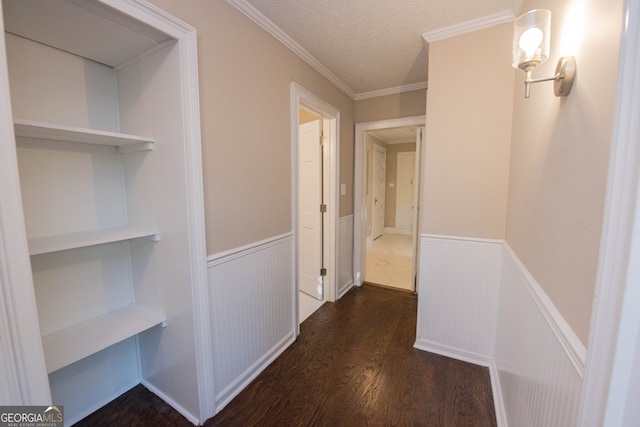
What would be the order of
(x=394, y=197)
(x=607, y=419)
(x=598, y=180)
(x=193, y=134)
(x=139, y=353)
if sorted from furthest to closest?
(x=394, y=197) < (x=139, y=353) < (x=193, y=134) < (x=598, y=180) < (x=607, y=419)

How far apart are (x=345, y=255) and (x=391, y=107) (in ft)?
5.89

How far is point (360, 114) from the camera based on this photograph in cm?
314

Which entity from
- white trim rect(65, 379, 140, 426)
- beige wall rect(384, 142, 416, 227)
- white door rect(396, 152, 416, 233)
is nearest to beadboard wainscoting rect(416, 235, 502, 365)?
white trim rect(65, 379, 140, 426)

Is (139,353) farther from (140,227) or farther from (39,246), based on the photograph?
(39,246)

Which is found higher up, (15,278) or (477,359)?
(15,278)

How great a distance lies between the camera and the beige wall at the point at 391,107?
109 inches

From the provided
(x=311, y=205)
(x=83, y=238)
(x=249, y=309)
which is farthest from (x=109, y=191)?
(x=311, y=205)

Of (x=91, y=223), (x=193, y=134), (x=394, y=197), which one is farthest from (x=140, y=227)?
(x=394, y=197)

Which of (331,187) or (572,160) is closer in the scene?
(572,160)

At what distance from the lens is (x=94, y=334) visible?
1355 mm

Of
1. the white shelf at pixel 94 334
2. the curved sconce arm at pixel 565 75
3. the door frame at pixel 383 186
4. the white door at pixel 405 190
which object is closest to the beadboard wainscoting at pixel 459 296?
the curved sconce arm at pixel 565 75

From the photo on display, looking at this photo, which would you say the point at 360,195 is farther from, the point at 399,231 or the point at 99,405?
the point at 399,231

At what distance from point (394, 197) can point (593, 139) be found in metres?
6.00

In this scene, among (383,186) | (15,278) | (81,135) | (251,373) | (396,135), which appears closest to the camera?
(15,278)
